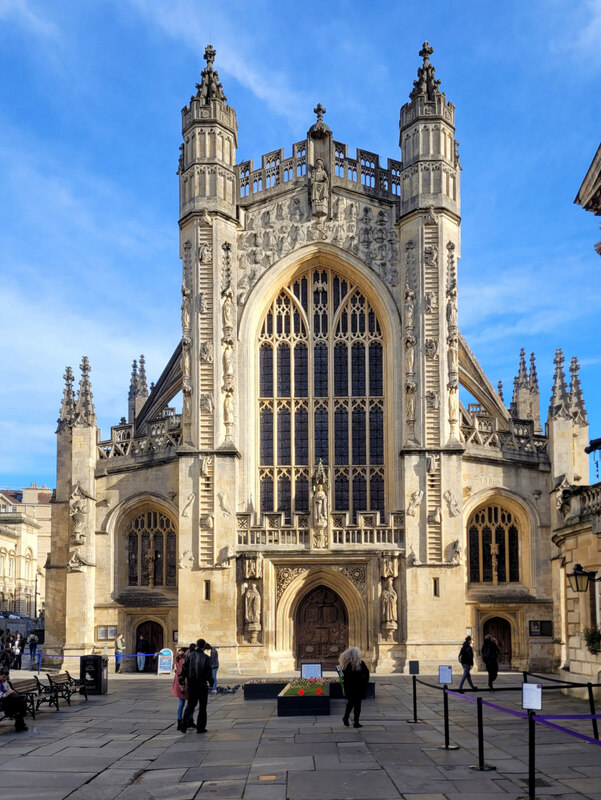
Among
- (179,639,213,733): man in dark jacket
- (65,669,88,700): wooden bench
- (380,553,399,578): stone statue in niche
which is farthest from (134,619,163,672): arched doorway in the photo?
(179,639,213,733): man in dark jacket

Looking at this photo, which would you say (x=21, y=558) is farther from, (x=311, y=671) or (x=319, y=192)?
(x=311, y=671)

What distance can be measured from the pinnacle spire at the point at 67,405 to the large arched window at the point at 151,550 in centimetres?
424

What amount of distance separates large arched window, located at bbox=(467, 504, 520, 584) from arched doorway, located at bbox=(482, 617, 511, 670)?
1.31 m

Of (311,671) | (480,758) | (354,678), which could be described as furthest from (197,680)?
(311,671)

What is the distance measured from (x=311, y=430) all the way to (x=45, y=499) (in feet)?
226

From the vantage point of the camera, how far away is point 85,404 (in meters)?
33.8

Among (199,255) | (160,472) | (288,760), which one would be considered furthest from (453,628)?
(288,760)

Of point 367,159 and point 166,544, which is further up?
point 367,159

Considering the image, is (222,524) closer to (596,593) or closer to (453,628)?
(453,628)

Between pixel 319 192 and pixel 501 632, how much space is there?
15.6 m

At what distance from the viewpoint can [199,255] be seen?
32.1 meters

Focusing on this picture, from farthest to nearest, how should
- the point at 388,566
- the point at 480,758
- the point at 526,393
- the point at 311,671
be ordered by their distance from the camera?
the point at 526,393 → the point at 388,566 → the point at 311,671 → the point at 480,758

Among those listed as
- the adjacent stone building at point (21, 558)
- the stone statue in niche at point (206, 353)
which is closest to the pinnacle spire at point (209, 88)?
the stone statue in niche at point (206, 353)

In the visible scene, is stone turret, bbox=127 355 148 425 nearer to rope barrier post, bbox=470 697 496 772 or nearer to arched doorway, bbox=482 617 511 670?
arched doorway, bbox=482 617 511 670
